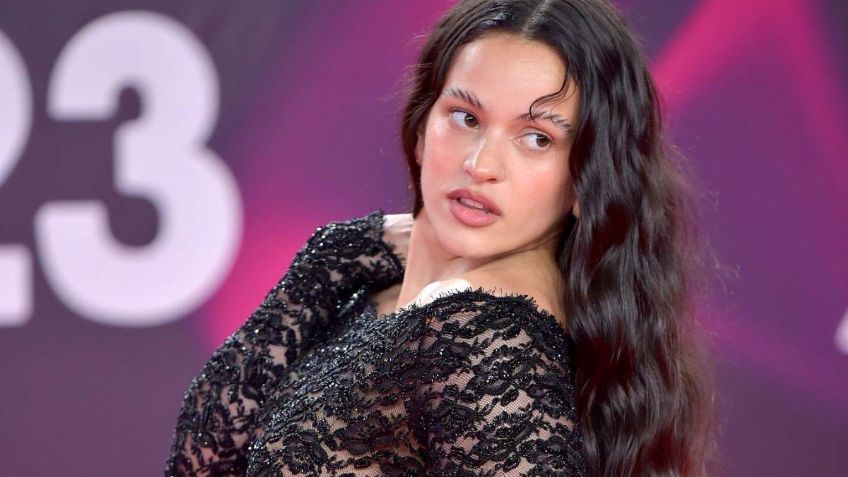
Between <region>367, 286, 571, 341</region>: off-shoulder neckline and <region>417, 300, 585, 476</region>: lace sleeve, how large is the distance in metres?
0.02

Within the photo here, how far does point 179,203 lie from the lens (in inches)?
150

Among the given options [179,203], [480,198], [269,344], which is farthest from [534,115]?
[179,203]

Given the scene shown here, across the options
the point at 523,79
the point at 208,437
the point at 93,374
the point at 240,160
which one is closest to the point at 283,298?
the point at 208,437

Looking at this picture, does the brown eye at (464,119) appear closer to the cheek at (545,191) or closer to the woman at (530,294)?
the woman at (530,294)

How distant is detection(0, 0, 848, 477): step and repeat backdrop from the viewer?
3738 mm

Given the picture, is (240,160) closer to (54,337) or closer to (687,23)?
(54,337)

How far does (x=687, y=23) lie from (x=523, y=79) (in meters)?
2.09

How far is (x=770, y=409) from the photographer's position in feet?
12.3

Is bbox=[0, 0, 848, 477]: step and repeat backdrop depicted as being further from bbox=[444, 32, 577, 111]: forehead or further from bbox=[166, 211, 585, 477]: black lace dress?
bbox=[444, 32, 577, 111]: forehead

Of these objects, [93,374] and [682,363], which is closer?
[682,363]

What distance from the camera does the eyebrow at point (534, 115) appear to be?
5.65 feet

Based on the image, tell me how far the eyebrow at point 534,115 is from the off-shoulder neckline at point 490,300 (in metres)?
0.27

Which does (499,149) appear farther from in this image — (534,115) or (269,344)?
(269,344)

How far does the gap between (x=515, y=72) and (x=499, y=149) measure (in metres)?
0.12
